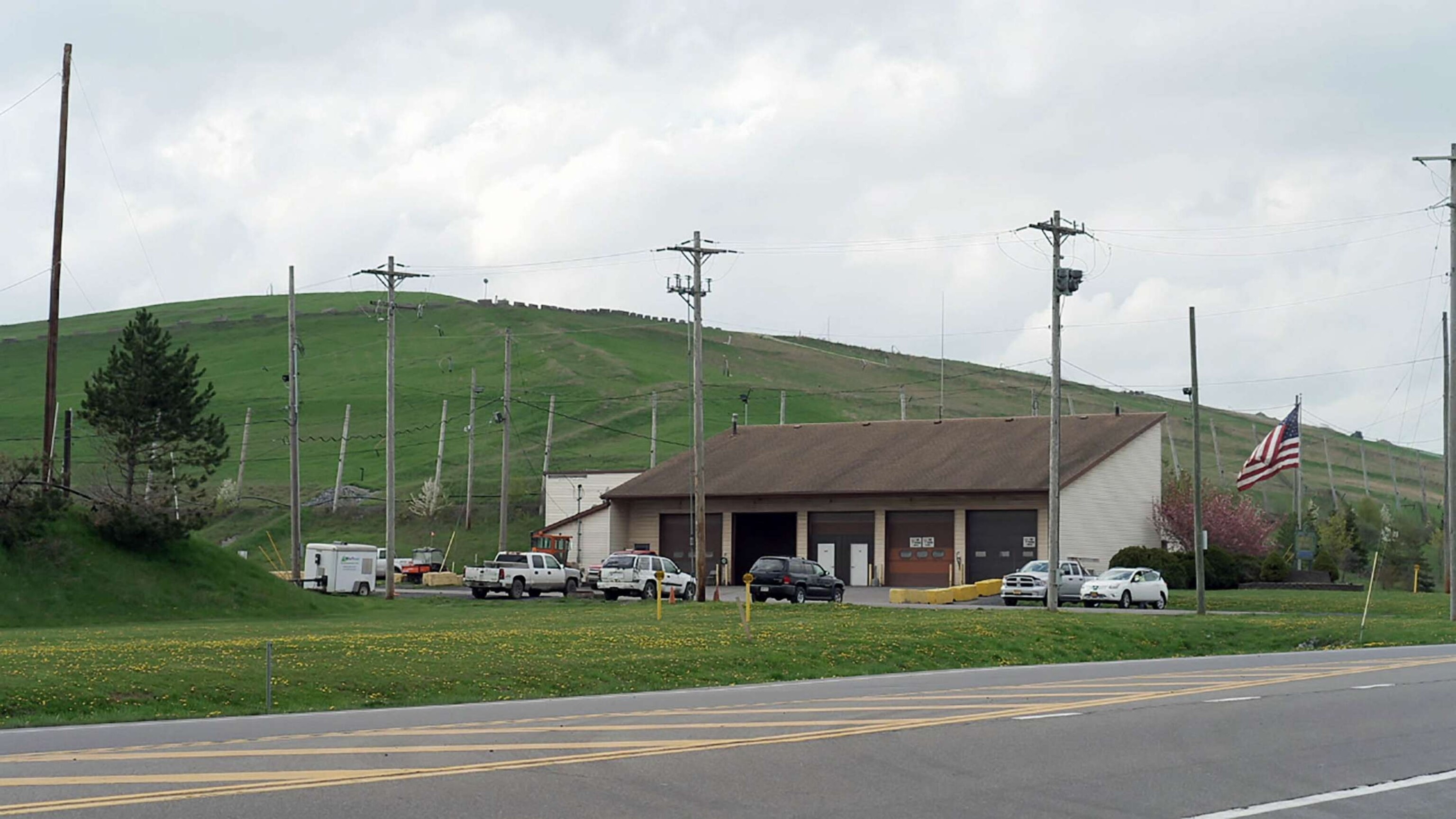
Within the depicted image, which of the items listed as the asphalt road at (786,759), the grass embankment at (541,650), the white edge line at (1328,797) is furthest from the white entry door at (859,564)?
the white edge line at (1328,797)

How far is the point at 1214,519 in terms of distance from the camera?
7469 centimetres

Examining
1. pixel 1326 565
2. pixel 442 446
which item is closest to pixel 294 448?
pixel 1326 565

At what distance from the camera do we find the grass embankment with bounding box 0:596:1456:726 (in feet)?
64.7

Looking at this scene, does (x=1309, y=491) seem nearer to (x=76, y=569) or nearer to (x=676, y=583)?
(x=676, y=583)

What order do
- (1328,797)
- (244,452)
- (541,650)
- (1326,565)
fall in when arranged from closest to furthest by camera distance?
(1328,797) < (541,650) < (1326,565) < (244,452)

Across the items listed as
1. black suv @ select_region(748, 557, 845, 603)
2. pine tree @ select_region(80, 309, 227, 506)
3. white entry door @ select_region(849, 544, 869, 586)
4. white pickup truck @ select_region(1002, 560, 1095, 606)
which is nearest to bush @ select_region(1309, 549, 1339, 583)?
white pickup truck @ select_region(1002, 560, 1095, 606)

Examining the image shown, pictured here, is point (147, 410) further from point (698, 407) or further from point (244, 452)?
point (244, 452)

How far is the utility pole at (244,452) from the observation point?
363ft

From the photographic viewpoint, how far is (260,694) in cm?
1966

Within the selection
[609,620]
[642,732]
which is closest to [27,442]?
[609,620]

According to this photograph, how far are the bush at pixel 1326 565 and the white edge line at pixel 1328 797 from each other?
179 feet

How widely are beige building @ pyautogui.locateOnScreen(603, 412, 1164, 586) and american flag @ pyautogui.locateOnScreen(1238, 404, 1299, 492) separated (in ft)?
25.9

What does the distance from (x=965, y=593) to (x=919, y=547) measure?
992 cm

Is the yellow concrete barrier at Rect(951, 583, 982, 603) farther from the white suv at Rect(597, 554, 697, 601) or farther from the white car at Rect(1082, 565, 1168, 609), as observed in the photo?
the white suv at Rect(597, 554, 697, 601)
